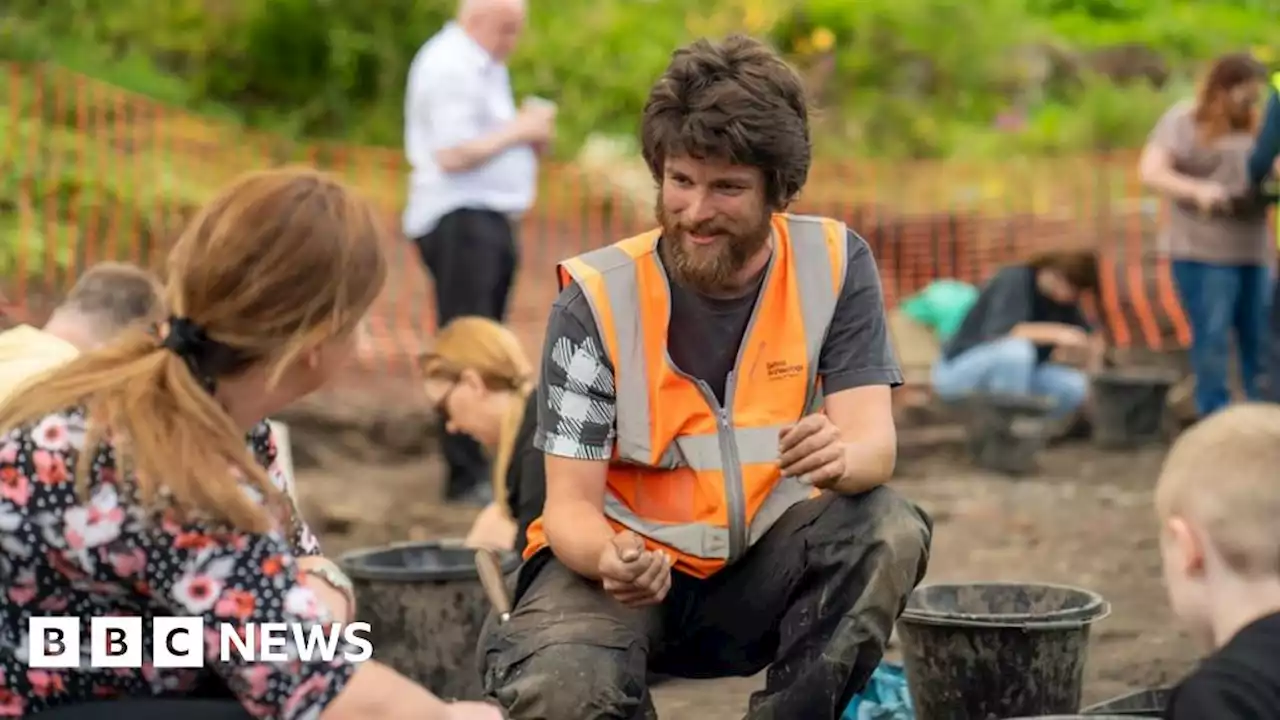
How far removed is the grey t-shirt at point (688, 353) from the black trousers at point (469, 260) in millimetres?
3971

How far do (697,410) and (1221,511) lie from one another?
1.24 metres

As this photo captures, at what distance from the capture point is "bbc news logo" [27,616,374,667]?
2604 mm

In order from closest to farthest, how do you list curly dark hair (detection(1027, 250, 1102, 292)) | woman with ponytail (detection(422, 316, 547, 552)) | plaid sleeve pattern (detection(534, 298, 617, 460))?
plaid sleeve pattern (detection(534, 298, 617, 460)) < woman with ponytail (detection(422, 316, 547, 552)) < curly dark hair (detection(1027, 250, 1102, 292))

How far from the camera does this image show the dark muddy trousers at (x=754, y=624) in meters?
3.44

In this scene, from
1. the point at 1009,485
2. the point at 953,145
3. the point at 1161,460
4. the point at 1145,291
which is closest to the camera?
the point at 1009,485

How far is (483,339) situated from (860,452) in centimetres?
213

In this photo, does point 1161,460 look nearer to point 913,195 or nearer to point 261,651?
point 913,195

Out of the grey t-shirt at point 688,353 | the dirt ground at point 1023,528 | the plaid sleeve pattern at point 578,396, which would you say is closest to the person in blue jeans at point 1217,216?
the dirt ground at point 1023,528

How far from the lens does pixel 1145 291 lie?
11.4m

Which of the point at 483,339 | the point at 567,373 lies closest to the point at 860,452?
the point at 567,373

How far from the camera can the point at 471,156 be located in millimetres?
7488

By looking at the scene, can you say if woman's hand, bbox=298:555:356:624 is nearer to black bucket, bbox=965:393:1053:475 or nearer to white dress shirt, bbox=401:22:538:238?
white dress shirt, bbox=401:22:538:238

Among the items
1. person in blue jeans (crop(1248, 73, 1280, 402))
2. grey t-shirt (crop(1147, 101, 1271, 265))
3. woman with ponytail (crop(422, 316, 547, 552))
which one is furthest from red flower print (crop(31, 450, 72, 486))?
grey t-shirt (crop(1147, 101, 1271, 265))

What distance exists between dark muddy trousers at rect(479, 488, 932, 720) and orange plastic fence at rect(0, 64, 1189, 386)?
6.46 m
